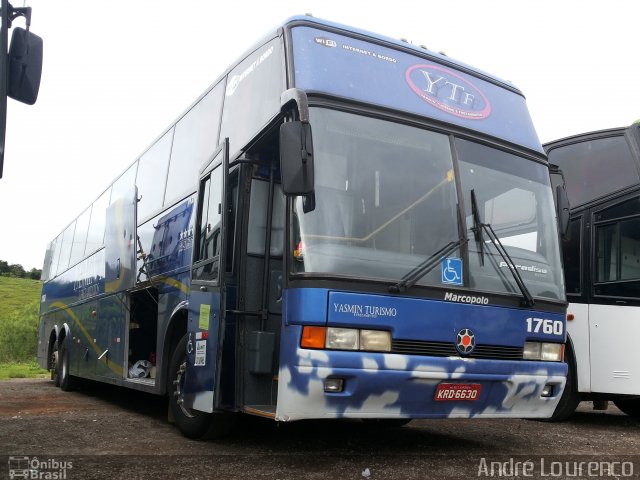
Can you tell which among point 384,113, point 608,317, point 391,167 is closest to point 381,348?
point 391,167

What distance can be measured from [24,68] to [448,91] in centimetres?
350

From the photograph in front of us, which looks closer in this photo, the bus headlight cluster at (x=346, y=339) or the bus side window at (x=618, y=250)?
the bus headlight cluster at (x=346, y=339)

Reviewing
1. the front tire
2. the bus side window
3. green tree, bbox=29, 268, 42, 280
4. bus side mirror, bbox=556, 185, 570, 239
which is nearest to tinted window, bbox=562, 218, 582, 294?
the bus side window

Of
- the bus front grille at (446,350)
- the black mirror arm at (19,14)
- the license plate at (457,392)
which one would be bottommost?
the license plate at (457,392)

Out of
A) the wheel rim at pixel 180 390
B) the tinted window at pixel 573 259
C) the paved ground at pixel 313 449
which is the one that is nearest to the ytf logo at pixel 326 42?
the wheel rim at pixel 180 390

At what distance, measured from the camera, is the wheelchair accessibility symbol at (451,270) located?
5.23 m

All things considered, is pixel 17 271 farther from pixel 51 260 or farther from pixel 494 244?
pixel 494 244

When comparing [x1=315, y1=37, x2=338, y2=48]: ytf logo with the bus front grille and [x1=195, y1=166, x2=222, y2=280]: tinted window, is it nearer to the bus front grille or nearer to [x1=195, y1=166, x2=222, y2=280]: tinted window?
[x1=195, y1=166, x2=222, y2=280]: tinted window

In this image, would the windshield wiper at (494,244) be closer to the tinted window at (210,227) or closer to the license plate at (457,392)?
the license plate at (457,392)

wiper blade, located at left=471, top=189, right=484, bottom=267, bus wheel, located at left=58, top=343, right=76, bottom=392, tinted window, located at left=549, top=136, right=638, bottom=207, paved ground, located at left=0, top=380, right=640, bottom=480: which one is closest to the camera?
paved ground, located at left=0, top=380, right=640, bottom=480

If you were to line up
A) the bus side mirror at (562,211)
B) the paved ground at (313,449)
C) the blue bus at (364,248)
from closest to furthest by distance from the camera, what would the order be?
the blue bus at (364,248), the paved ground at (313,449), the bus side mirror at (562,211)

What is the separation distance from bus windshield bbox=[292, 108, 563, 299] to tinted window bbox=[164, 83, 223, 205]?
6.82 feet

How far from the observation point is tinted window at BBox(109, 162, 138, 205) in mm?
10191

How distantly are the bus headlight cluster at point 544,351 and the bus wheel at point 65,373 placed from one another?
9598 millimetres
